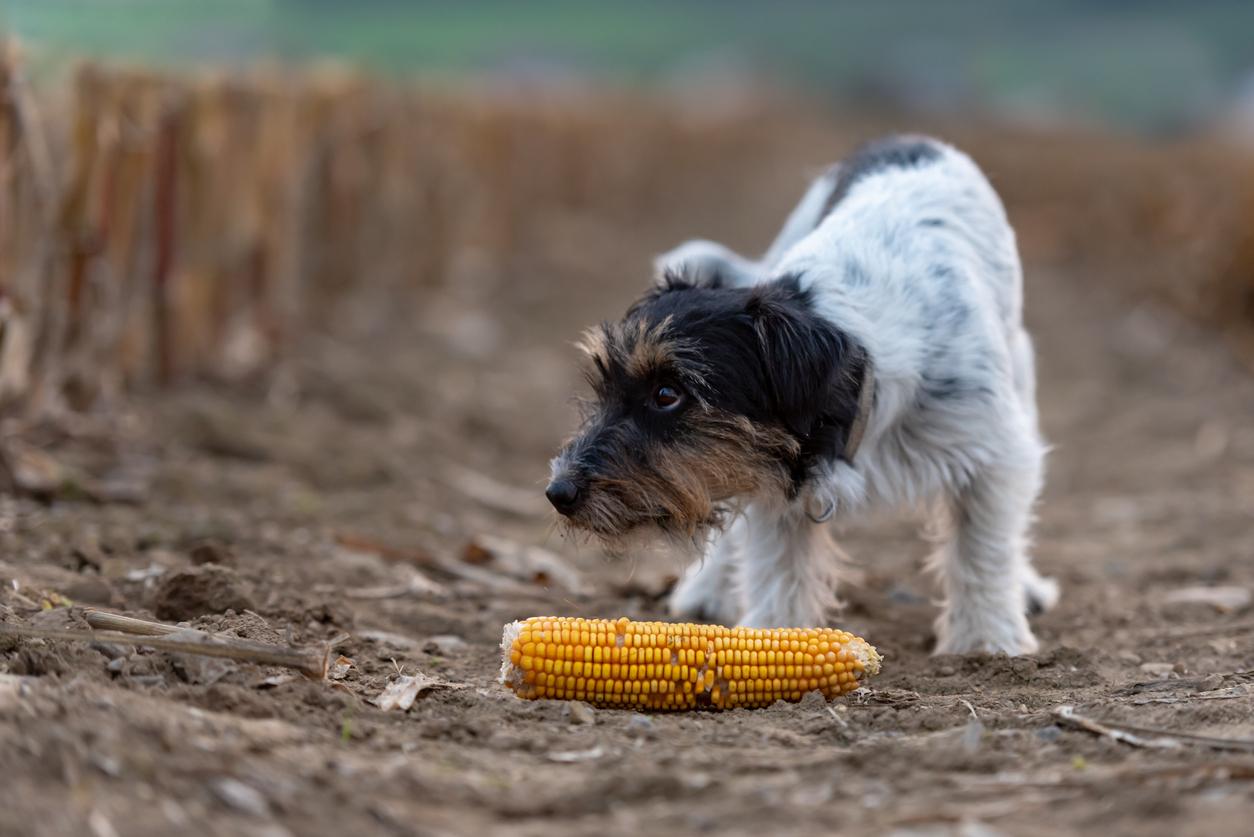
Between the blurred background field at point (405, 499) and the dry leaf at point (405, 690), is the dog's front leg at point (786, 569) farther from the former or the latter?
the dry leaf at point (405, 690)

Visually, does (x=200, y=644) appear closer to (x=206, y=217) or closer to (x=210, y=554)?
(x=210, y=554)

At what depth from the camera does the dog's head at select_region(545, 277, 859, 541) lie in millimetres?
4695

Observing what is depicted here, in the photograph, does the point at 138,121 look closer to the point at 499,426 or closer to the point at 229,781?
the point at 499,426

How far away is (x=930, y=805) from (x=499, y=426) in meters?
6.78

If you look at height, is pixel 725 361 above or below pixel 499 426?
above

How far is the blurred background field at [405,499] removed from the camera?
3.30 m

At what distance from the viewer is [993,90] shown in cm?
5728

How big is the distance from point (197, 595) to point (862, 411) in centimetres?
228

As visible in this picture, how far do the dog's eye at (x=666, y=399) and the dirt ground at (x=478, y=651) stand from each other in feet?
1.78

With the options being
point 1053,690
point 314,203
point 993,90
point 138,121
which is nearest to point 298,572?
point 1053,690

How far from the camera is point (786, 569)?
5.31 metres

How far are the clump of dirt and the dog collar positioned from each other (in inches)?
81.0

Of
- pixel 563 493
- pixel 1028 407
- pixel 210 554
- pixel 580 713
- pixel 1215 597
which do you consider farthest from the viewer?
pixel 1028 407

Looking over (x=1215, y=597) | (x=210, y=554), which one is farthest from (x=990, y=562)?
(x=210, y=554)
